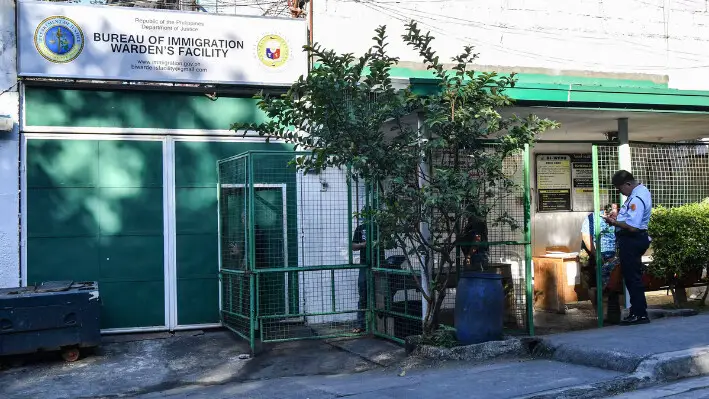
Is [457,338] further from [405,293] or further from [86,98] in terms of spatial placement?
[86,98]

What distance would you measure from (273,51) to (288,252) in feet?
10.1

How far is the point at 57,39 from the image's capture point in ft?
32.1

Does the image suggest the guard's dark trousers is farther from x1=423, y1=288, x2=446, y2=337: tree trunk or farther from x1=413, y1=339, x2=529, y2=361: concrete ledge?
x1=423, y1=288, x2=446, y2=337: tree trunk

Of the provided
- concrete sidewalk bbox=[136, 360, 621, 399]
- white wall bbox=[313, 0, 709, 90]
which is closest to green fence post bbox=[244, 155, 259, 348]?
concrete sidewalk bbox=[136, 360, 621, 399]

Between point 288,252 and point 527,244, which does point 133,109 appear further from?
point 527,244

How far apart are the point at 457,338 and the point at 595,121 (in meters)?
4.23

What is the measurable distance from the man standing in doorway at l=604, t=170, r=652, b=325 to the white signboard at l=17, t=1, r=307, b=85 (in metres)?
4.99

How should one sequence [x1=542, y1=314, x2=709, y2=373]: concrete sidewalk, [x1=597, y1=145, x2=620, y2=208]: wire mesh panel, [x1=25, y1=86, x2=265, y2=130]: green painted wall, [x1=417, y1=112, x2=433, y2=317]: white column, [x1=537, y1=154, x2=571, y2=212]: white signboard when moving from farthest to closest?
[x1=537, y1=154, x2=571, y2=212]: white signboard < [x1=25, y1=86, x2=265, y2=130]: green painted wall < [x1=597, y1=145, x2=620, y2=208]: wire mesh panel < [x1=417, y1=112, x2=433, y2=317]: white column < [x1=542, y1=314, x2=709, y2=373]: concrete sidewalk

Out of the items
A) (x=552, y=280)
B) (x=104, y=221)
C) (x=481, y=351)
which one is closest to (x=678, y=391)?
(x=481, y=351)

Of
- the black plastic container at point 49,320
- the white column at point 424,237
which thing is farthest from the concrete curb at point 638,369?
the black plastic container at point 49,320

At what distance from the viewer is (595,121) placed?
10.4 metres

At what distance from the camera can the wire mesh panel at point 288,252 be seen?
929cm

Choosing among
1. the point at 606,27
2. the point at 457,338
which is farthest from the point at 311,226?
the point at 606,27

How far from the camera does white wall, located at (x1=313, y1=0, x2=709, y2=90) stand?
1323cm
